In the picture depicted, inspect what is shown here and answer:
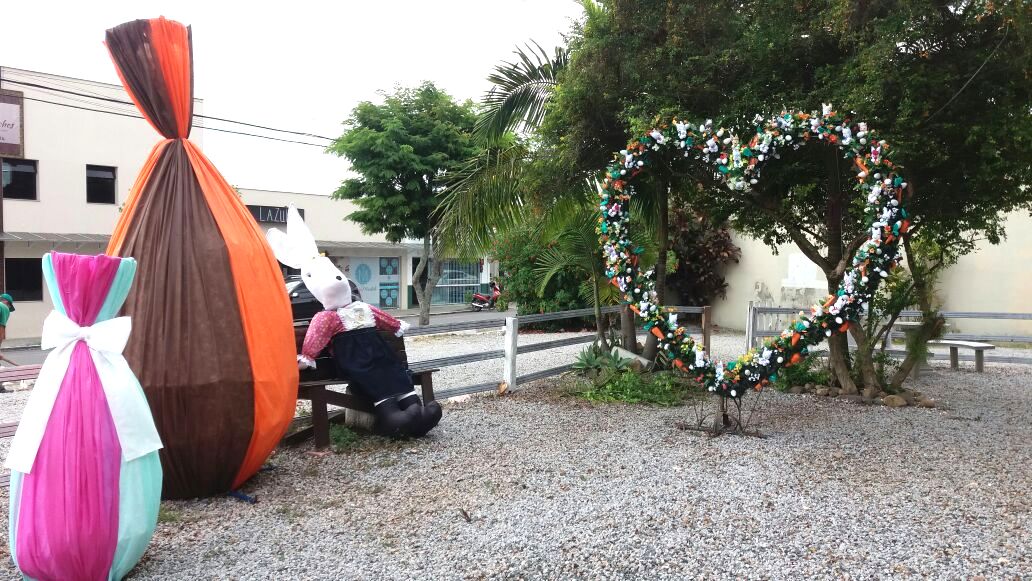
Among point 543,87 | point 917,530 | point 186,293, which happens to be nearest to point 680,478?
point 917,530

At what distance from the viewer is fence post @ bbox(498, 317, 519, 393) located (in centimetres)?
835

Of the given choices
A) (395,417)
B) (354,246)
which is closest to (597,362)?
(395,417)

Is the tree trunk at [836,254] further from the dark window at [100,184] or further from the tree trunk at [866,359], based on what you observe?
the dark window at [100,184]

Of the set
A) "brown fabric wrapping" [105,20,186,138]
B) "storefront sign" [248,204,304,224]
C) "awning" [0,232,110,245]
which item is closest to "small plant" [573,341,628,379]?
"brown fabric wrapping" [105,20,186,138]

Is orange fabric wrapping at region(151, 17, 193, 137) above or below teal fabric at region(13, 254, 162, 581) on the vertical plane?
above

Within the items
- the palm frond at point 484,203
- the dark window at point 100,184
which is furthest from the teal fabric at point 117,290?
the dark window at point 100,184

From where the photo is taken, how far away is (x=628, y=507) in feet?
14.4

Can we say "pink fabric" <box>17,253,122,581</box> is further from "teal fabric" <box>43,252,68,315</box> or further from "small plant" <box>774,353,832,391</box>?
"small plant" <box>774,353,832,391</box>

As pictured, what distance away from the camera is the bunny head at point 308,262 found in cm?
556

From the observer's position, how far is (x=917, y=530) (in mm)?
3992

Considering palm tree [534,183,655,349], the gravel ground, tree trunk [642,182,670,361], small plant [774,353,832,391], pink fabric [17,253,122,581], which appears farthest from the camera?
palm tree [534,183,655,349]

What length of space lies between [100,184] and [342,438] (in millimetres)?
18532

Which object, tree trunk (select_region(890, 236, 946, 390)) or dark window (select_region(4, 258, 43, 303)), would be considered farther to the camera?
dark window (select_region(4, 258, 43, 303))

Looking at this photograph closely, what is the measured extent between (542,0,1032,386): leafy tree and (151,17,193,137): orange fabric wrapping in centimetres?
406
